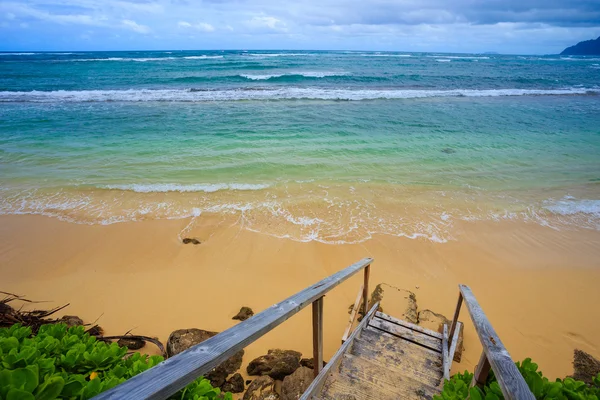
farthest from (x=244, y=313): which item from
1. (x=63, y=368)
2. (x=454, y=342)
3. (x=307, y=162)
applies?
(x=307, y=162)

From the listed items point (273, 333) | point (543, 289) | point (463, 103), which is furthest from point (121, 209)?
point (463, 103)

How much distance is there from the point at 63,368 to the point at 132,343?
2135 mm

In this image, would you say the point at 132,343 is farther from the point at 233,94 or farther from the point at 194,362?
the point at 233,94

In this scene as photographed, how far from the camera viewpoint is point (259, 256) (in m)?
6.02

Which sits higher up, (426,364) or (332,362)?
(332,362)

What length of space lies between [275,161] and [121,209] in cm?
501

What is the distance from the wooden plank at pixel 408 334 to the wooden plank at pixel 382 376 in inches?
27.9

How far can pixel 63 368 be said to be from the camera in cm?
208

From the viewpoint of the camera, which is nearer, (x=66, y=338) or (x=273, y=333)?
(x=66, y=338)

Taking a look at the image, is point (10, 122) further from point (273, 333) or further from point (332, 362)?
point (332, 362)

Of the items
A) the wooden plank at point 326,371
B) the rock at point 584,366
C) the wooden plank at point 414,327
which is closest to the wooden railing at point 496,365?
the wooden plank at point 326,371

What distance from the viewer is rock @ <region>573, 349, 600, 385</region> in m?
3.75

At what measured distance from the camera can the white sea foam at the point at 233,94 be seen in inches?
888

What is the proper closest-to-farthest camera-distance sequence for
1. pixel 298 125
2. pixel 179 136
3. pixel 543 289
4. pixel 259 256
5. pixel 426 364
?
pixel 426 364
pixel 543 289
pixel 259 256
pixel 179 136
pixel 298 125
